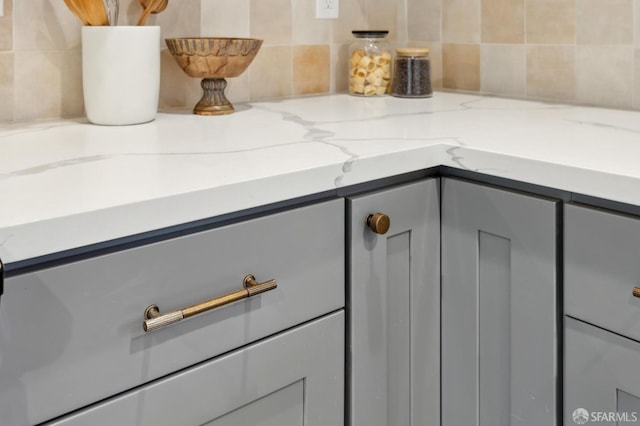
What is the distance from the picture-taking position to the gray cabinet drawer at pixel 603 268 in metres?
0.80

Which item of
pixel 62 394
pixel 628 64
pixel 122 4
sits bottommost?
pixel 62 394

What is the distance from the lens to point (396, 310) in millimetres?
990

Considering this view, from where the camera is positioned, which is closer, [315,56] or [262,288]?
[262,288]

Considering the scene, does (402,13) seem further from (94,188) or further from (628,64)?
(94,188)

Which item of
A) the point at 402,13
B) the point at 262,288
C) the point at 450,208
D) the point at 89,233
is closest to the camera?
the point at 89,233

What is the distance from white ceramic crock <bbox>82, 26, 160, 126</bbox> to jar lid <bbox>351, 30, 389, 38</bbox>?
592 millimetres

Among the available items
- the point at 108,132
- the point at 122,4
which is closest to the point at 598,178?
the point at 108,132

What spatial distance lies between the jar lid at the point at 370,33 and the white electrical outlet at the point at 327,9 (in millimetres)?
102

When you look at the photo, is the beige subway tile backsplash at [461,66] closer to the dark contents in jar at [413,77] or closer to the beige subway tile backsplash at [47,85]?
the dark contents in jar at [413,77]

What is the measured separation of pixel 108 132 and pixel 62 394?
0.58 meters

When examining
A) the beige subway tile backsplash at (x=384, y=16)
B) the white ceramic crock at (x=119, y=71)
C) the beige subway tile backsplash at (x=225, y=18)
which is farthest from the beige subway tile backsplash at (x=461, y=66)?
the white ceramic crock at (x=119, y=71)

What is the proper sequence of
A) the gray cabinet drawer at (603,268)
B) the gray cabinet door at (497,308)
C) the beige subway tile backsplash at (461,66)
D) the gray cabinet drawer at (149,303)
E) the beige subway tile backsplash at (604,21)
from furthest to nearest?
the beige subway tile backsplash at (461,66)
the beige subway tile backsplash at (604,21)
the gray cabinet door at (497,308)
the gray cabinet drawer at (603,268)
the gray cabinet drawer at (149,303)

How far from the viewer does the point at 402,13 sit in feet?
5.98

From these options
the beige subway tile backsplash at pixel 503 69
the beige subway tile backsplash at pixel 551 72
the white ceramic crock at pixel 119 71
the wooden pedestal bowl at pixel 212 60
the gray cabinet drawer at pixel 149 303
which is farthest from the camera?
the beige subway tile backsplash at pixel 503 69
